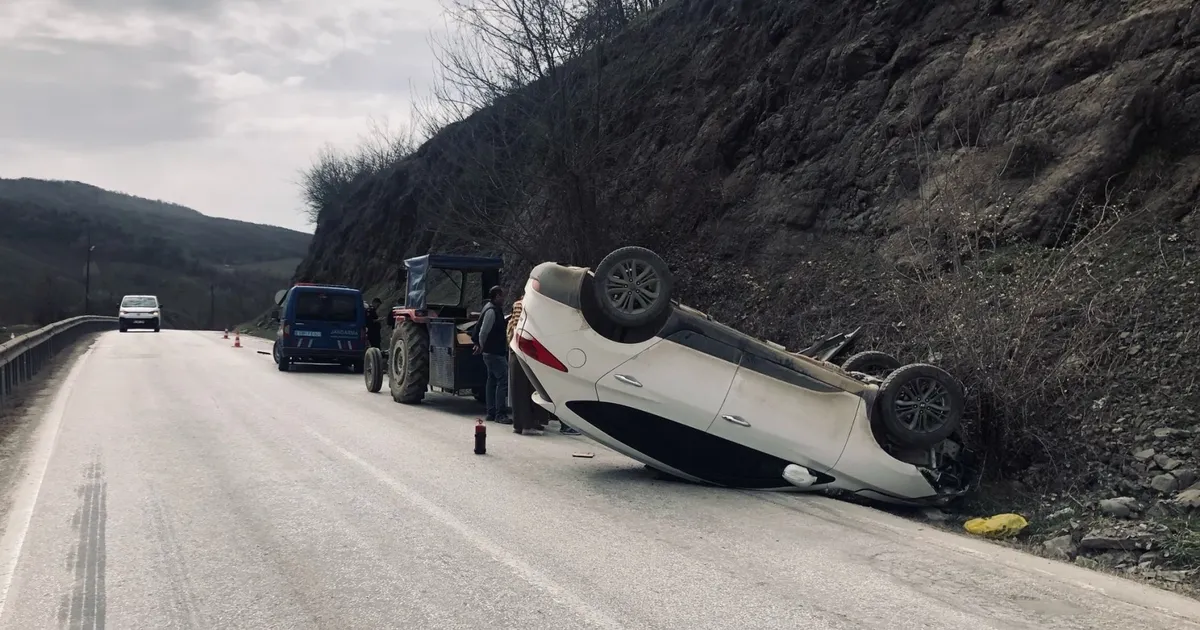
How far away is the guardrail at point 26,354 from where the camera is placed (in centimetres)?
1486

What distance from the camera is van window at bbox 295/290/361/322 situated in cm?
2144

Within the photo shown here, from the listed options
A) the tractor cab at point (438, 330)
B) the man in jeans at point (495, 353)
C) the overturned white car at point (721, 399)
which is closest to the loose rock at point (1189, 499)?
the overturned white car at point (721, 399)

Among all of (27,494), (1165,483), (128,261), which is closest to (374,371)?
(27,494)

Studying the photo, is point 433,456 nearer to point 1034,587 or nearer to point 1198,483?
point 1034,587

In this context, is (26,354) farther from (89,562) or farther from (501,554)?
(501,554)

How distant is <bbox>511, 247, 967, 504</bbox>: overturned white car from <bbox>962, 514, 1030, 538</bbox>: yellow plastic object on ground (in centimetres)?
63

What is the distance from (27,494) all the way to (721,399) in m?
5.92

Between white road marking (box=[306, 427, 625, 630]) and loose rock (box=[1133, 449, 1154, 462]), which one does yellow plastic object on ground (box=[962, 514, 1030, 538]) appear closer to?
loose rock (box=[1133, 449, 1154, 462])

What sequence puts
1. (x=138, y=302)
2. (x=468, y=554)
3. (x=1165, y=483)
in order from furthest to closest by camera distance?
1. (x=138, y=302)
2. (x=1165, y=483)
3. (x=468, y=554)

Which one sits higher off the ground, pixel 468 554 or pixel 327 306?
pixel 327 306

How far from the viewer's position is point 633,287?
8.14 metres

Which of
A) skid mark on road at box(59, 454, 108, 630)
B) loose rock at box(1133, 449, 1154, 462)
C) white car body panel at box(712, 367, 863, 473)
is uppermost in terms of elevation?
white car body panel at box(712, 367, 863, 473)

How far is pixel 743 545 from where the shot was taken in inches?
250

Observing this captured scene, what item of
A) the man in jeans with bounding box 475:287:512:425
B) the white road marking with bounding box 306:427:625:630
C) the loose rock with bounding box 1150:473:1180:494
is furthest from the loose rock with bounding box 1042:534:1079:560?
the man in jeans with bounding box 475:287:512:425
